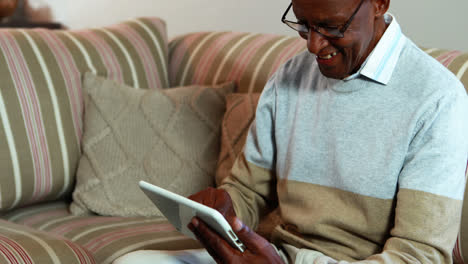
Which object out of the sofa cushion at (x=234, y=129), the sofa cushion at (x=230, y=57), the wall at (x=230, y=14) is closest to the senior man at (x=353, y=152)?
the sofa cushion at (x=234, y=129)

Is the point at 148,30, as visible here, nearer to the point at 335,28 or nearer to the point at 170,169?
the point at 170,169

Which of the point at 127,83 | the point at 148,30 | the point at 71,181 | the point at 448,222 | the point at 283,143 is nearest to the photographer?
the point at 448,222

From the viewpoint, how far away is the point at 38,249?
120 centimetres

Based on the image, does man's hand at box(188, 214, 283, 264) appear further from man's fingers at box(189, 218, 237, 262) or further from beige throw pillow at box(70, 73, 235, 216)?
beige throw pillow at box(70, 73, 235, 216)

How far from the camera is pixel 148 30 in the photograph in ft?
6.56

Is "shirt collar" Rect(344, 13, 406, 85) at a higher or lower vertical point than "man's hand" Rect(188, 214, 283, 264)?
higher

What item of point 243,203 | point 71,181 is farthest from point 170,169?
point 243,203

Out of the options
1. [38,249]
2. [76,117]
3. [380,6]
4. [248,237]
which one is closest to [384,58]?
[380,6]

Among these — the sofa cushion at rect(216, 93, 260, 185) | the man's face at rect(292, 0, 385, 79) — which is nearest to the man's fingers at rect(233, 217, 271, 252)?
the man's face at rect(292, 0, 385, 79)

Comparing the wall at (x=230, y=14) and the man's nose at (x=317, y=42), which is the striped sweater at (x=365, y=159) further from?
the wall at (x=230, y=14)

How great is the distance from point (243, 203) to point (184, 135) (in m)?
0.46

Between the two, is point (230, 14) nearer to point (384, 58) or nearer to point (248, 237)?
point (384, 58)

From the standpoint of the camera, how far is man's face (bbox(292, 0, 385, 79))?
3.27 feet

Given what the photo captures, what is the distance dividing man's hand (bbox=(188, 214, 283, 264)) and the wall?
37.7 inches
